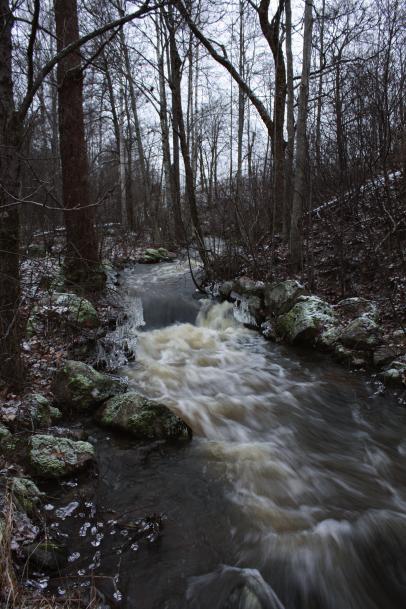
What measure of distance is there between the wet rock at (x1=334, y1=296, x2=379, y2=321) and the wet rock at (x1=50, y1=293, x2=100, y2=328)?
178 inches

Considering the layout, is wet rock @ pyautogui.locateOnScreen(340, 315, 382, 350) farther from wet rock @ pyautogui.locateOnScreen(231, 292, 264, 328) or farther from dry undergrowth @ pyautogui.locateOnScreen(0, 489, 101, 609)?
dry undergrowth @ pyautogui.locateOnScreen(0, 489, 101, 609)

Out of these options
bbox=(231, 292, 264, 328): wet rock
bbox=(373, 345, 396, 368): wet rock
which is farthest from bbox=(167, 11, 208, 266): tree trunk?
bbox=(373, 345, 396, 368): wet rock

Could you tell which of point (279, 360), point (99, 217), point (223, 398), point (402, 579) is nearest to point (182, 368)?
point (223, 398)

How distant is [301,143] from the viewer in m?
9.05

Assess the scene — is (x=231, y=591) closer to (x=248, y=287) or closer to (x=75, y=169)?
(x=248, y=287)

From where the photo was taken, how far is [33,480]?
11.7 feet

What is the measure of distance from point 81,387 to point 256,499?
2.47 meters

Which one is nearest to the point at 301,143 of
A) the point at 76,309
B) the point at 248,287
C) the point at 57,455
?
the point at 248,287

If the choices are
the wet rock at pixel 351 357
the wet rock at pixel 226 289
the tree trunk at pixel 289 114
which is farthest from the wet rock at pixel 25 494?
the tree trunk at pixel 289 114

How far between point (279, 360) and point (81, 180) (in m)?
5.31

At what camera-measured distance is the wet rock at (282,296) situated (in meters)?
8.23

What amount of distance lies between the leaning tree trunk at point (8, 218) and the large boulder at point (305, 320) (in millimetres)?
4754

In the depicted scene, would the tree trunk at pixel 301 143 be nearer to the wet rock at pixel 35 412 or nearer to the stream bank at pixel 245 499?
the stream bank at pixel 245 499

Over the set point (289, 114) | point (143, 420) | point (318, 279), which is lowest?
point (143, 420)
